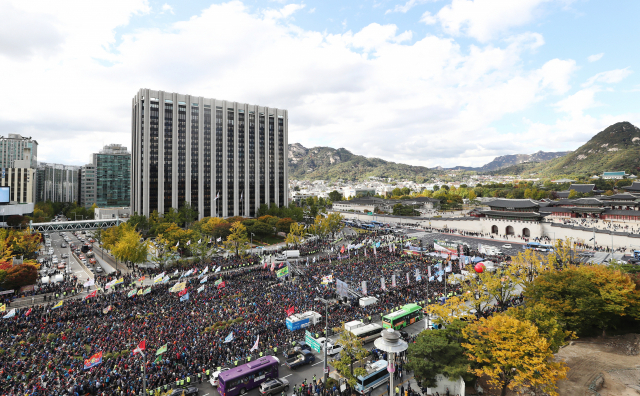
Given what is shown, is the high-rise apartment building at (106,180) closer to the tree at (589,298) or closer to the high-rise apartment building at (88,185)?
the high-rise apartment building at (88,185)

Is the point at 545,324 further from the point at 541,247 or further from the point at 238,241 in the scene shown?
the point at 541,247

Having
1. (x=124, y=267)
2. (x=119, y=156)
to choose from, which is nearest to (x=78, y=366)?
(x=124, y=267)

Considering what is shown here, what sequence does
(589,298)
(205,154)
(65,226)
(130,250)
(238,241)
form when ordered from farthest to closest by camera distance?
(205,154) → (65,226) → (238,241) → (130,250) → (589,298)

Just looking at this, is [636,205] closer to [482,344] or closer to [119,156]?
[482,344]

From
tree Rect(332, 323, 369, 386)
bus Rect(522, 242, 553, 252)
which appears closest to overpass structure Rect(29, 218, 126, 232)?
tree Rect(332, 323, 369, 386)

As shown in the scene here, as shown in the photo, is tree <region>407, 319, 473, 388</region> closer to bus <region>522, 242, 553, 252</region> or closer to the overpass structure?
bus <region>522, 242, 553, 252</region>

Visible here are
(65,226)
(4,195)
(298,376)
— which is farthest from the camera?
(65,226)

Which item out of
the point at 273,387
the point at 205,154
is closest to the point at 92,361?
the point at 273,387
